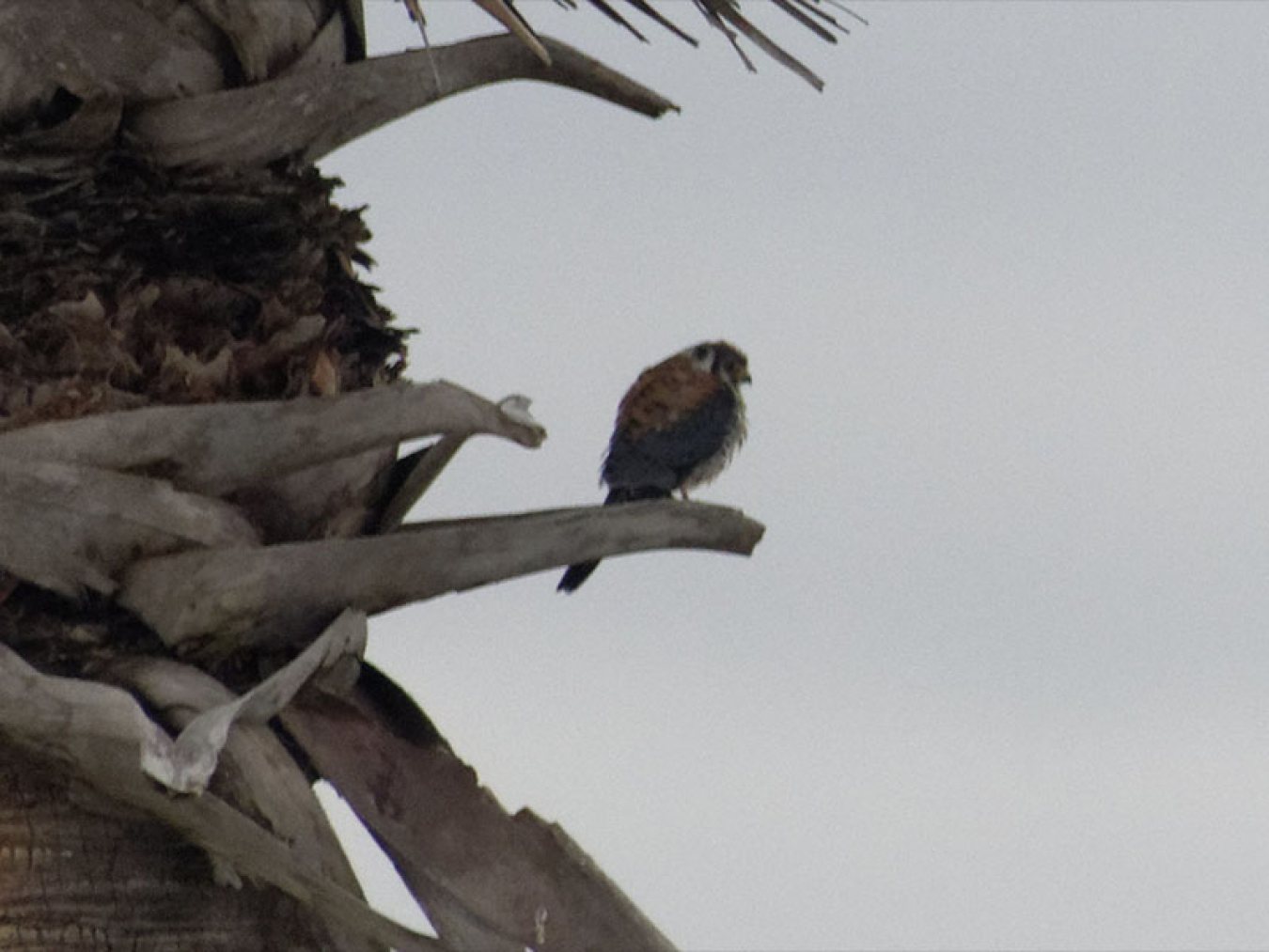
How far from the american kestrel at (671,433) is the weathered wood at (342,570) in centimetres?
295

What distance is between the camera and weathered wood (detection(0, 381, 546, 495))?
10.4ft

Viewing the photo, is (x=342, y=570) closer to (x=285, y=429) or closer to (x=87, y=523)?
(x=285, y=429)

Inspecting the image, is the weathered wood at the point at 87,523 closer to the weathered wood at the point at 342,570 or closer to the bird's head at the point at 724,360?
the weathered wood at the point at 342,570

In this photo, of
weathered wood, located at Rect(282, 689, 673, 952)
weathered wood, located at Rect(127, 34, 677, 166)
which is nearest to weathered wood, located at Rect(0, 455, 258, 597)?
weathered wood, located at Rect(282, 689, 673, 952)

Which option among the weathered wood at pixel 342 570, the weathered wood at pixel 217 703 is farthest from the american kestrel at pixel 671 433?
the weathered wood at pixel 217 703

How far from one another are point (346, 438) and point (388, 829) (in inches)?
18.3

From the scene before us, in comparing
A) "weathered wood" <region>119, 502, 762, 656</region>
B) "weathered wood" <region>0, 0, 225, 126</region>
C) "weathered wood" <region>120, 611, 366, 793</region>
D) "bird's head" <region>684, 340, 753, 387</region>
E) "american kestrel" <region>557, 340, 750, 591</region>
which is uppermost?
"bird's head" <region>684, 340, 753, 387</region>

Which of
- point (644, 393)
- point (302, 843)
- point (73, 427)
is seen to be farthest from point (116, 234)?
point (644, 393)

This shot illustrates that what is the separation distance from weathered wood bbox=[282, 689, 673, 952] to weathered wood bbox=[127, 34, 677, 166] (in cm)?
75

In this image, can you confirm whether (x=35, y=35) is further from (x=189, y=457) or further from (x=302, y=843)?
(x=302, y=843)

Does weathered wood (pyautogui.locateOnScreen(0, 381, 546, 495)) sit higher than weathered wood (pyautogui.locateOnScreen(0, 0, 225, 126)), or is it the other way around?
weathered wood (pyautogui.locateOnScreen(0, 0, 225, 126))

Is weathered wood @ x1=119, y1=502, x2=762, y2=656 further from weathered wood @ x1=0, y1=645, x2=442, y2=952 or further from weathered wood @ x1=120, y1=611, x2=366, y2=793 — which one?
weathered wood @ x1=0, y1=645, x2=442, y2=952

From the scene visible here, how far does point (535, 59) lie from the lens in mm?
3635

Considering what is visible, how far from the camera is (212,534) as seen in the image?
3.20 m
